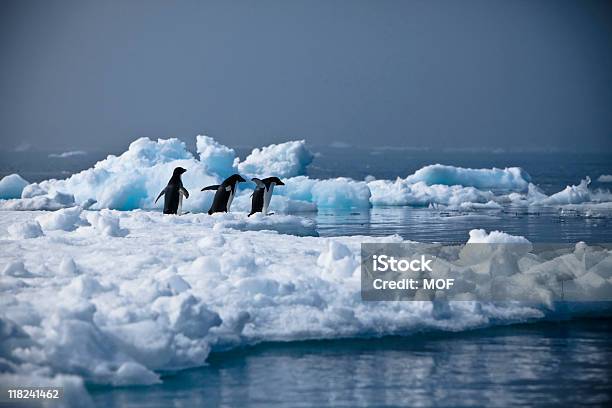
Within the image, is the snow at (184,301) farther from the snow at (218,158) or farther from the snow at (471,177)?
the snow at (471,177)

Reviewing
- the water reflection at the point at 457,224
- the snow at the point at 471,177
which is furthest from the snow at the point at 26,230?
the snow at the point at 471,177

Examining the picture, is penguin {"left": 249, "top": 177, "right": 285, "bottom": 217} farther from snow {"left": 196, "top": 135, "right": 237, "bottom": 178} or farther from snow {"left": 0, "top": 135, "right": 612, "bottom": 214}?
snow {"left": 196, "top": 135, "right": 237, "bottom": 178}

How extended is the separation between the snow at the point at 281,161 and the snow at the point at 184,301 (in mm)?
16651

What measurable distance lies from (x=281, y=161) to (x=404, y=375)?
2138 centimetres

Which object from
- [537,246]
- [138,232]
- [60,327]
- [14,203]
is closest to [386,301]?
[60,327]

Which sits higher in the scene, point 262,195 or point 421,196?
point 421,196

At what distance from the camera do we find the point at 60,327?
6848 millimetres

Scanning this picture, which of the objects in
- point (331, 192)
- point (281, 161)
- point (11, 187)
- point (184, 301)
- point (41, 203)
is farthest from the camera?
point (281, 161)

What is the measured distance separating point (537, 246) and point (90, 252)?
6332 mm

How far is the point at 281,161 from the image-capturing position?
28.4 meters

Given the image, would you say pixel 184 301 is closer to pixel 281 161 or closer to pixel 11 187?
pixel 11 187

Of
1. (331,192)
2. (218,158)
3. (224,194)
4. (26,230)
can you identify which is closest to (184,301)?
(26,230)

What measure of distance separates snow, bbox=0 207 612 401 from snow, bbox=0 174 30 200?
1236 cm

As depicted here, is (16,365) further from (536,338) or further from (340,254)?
(536,338)
